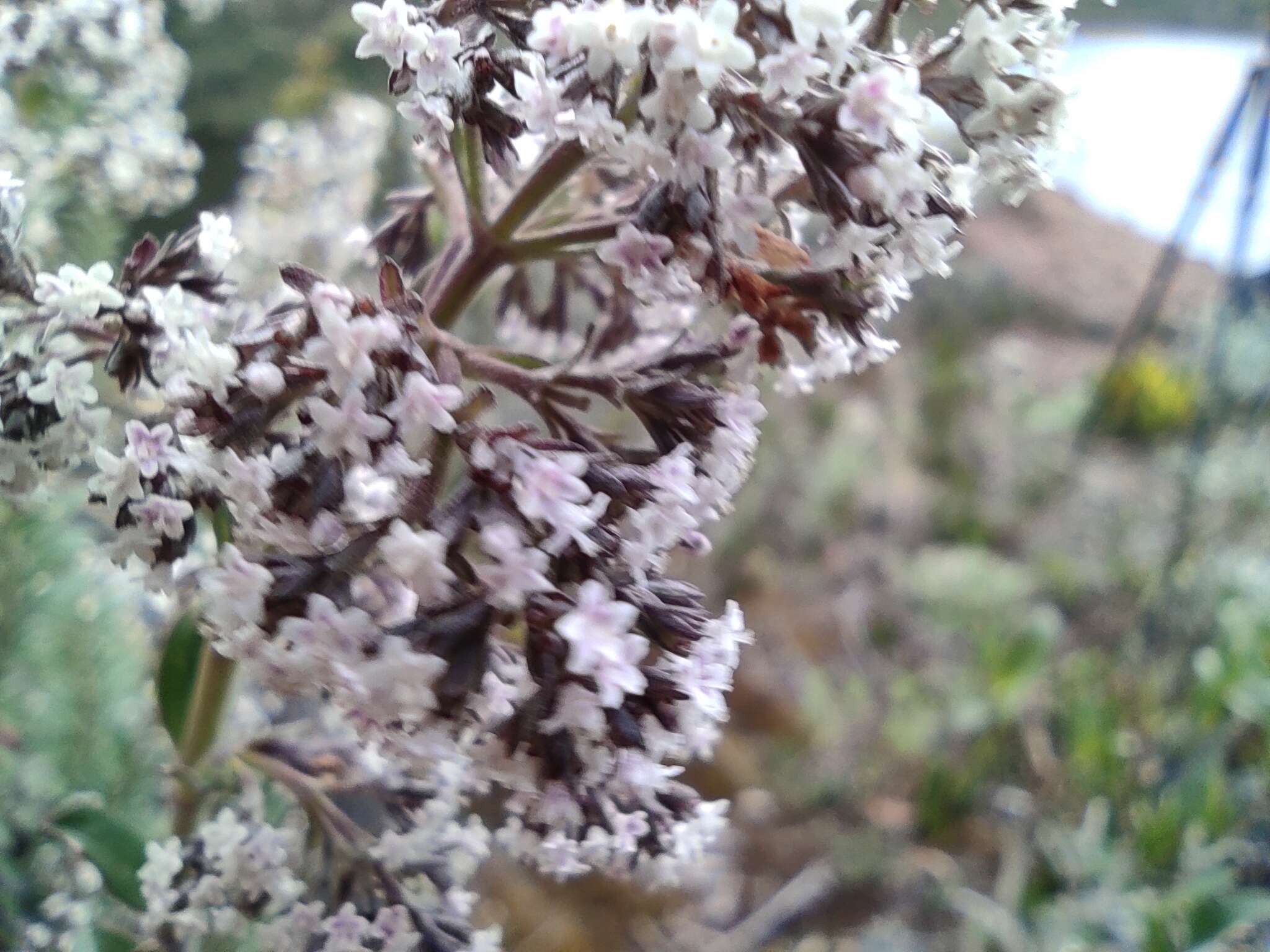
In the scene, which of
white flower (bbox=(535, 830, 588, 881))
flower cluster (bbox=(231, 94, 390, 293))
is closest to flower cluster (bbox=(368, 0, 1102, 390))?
white flower (bbox=(535, 830, 588, 881))

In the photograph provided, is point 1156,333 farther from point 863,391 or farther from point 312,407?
point 312,407

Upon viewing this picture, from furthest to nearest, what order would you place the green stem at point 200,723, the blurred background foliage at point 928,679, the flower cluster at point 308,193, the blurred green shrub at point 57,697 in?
the flower cluster at point 308,193 → the blurred background foliage at point 928,679 → the blurred green shrub at point 57,697 → the green stem at point 200,723

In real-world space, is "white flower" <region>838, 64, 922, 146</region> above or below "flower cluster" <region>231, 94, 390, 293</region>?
above

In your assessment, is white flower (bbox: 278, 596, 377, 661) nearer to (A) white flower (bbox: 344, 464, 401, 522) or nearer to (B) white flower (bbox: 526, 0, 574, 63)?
(A) white flower (bbox: 344, 464, 401, 522)

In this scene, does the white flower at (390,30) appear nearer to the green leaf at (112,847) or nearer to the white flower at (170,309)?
the white flower at (170,309)

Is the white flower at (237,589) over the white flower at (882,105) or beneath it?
beneath

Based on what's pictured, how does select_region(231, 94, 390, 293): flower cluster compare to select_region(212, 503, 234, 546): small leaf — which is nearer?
select_region(212, 503, 234, 546): small leaf

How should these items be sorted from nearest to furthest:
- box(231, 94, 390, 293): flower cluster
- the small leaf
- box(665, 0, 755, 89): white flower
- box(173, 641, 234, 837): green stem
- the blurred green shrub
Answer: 1. box(665, 0, 755, 89): white flower
2. the small leaf
3. box(173, 641, 234, 837): green stem
4. the blurred green shrub
5. box(231, 94, 390, 293): flower cluster

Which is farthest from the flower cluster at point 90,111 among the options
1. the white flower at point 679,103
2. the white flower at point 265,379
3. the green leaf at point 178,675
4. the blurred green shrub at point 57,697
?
the white flower at point 679,103
